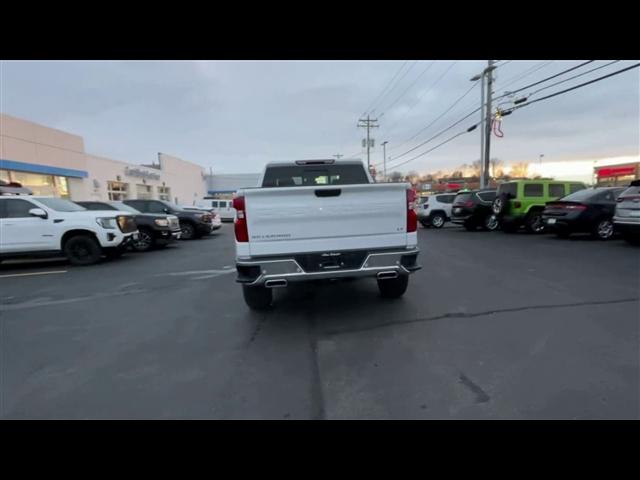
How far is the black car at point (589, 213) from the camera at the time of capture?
9000 millimetres

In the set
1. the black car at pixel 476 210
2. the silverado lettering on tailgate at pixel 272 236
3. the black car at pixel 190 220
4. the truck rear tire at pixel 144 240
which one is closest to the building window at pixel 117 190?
the black car at pixel 190 220

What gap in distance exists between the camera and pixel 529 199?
36.9ft

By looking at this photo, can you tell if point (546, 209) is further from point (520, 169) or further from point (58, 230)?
point (520, 169)

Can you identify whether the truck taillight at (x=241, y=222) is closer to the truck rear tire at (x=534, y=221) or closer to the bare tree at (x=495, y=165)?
the truck rear tire at (x=534, y=221)

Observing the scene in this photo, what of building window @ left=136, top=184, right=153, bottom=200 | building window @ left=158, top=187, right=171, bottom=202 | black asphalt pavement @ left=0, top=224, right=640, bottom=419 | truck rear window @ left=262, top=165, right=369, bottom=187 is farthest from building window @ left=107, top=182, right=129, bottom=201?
truck rear window @ left=262, top=165, right=369, bottom=187

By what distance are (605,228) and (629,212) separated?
2069mm

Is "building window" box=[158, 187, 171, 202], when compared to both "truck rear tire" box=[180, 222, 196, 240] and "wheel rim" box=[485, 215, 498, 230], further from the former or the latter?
"wheel rim" box=[485, 215, 498, 230]

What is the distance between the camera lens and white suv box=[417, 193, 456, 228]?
634 inches

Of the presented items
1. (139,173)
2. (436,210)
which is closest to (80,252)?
(436,210)

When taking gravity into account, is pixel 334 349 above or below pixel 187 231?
below

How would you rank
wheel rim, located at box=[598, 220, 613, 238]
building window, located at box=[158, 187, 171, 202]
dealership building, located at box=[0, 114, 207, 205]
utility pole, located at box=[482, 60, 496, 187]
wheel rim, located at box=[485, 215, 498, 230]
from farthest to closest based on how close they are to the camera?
building window, located at box=[158, 187, 171, 202] → utility pole, located at box=[482, 60, 496, 187] → dealership building, located at box=[0, 114, 207, 205] → wheel rim, located at box=[485, 215, 498, 230] → wheel rim, located at box=[598, 220, 613, 238]

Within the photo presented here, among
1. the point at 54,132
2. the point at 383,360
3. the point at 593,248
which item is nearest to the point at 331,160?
the point at 383,360

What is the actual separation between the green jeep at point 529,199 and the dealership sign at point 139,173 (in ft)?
107
